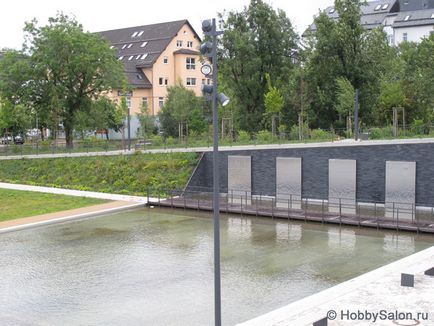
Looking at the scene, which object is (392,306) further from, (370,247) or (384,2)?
(384,2)

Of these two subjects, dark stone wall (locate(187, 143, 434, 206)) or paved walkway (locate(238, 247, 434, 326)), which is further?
dark stone wall (locate(187, 143, 434, 206))

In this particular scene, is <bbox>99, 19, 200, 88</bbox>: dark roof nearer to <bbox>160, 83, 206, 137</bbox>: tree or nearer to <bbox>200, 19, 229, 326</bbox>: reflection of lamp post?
<bbox>160, 83, 206, 137</bbox>: tree

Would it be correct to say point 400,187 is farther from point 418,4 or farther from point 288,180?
point 418,4

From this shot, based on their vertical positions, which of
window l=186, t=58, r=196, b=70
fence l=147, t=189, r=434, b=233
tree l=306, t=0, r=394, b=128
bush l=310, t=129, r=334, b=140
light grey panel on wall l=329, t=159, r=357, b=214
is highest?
window l=186, t=58, r=196, b=70

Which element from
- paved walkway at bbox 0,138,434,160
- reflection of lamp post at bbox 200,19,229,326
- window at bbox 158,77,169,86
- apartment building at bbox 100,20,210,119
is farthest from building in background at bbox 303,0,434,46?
Answer: reflection of lamp post at bbox 200,19,229,326

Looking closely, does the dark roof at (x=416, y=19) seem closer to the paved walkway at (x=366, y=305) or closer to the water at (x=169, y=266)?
the water at (x=169, y=266)

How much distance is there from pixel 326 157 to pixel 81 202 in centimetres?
1325

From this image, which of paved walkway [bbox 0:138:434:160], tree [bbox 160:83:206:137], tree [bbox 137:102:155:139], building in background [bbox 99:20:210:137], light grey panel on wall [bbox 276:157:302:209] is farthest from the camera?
building in background [bbox 99:20:210:137]

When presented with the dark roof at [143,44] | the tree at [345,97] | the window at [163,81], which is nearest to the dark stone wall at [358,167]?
the tree at [345,97]

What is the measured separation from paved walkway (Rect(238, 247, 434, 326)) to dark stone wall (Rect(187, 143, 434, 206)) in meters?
11.6

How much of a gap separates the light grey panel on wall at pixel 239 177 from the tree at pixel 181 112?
63.8 ft

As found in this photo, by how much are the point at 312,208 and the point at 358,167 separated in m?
3.04

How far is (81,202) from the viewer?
33562 mm

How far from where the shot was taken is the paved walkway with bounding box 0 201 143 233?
27953mm
